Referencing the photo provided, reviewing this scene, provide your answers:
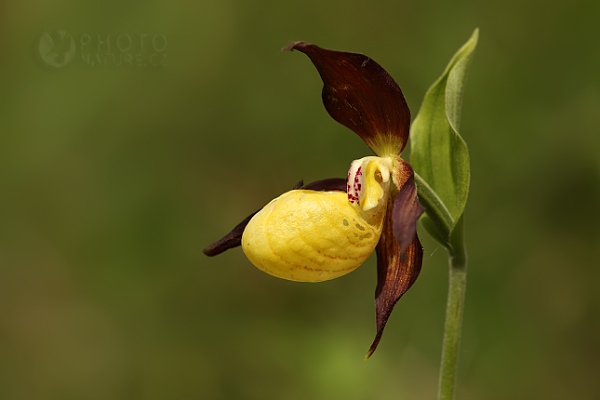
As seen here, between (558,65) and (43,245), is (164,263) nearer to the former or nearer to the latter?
(43,245)

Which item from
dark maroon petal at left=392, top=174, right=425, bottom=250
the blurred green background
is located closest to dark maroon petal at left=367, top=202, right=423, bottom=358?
dark maroon petal at left=392, top=174, right=425, bottom=250

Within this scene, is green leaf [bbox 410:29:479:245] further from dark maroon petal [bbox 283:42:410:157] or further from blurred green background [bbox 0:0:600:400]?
blurred green background [bbox 0:0:600:400]

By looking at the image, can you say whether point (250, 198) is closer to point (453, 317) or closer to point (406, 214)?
point (453, 317)

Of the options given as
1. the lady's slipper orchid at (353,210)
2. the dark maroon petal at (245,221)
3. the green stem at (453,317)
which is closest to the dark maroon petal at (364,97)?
the lady's slipper orchid at (353,210)

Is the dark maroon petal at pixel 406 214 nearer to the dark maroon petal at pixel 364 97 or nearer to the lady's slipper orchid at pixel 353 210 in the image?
the lady's slipper orchid at pixel 353 210

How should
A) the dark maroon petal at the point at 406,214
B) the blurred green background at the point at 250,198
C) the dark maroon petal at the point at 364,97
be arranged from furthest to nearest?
the blurred green background at the point at 250,198 < the dark maroon petal at the point at 364,97 < the dark maroon petal at the point at 406,214
